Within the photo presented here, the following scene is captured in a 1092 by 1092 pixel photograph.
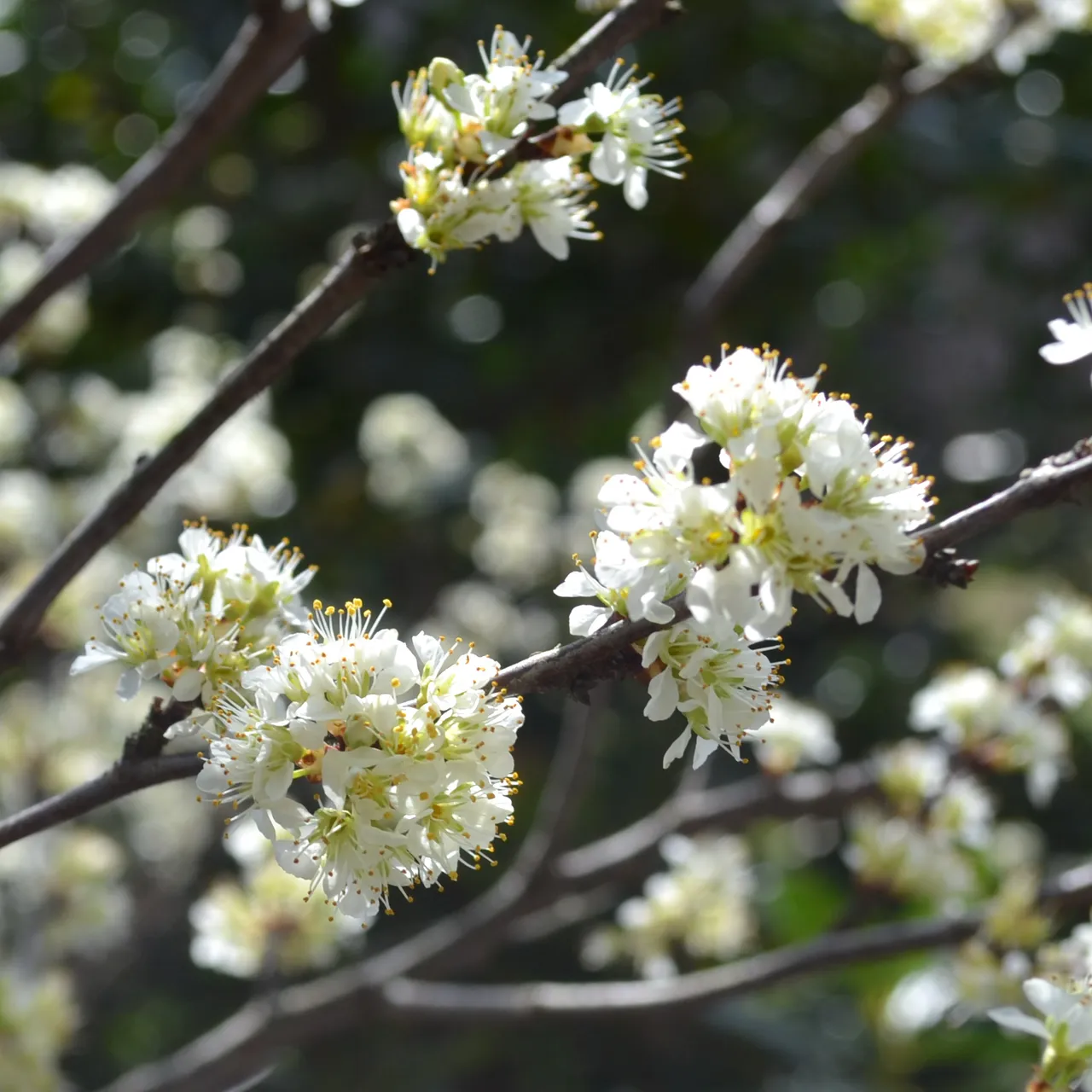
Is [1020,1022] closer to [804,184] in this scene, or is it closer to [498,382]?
[804,184]

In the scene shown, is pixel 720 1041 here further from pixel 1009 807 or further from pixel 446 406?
pixel 446 406

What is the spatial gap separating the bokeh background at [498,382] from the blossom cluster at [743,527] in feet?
6.26

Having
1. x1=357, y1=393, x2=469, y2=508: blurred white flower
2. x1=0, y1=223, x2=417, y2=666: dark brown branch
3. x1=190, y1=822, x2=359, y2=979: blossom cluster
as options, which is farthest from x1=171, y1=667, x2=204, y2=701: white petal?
x1=357, y1=393, x2=469, y2=508: blurred white flower

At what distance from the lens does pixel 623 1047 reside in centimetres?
335

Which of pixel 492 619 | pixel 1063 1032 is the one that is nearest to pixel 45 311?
pixel 492 619

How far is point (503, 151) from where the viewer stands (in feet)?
3.41

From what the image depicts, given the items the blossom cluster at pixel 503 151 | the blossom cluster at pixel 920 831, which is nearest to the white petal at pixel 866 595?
the blossom cluster at pixel 503 151

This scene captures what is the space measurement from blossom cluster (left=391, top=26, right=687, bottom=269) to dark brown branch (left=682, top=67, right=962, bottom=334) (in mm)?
935

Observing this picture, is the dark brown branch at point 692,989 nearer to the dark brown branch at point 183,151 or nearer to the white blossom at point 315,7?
the dark brown branch at point 183,151

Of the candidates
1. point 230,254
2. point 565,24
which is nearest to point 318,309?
point 565,24

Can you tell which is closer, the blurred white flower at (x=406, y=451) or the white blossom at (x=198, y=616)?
the white blossom at (x=198, y=616)

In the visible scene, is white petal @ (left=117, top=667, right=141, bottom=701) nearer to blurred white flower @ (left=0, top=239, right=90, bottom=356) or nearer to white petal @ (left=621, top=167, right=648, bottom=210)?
white petal @ (left=621, top=167, right=648, bottom=210)

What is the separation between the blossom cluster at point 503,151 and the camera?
103cm

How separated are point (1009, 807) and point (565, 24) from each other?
2.39 meters
